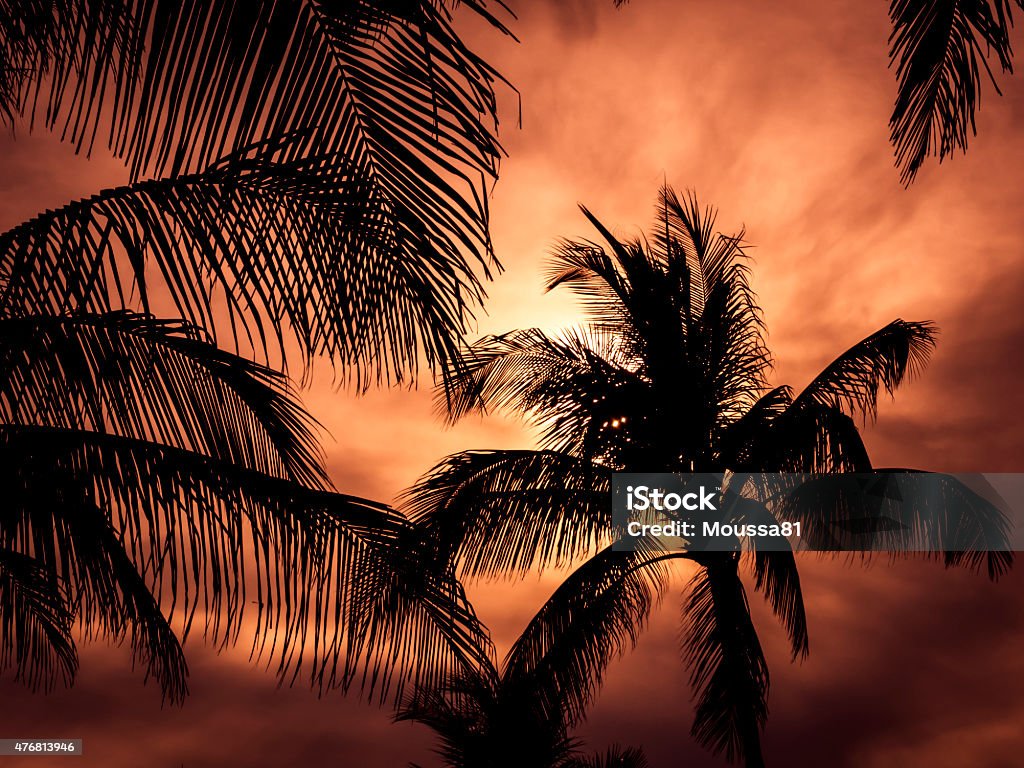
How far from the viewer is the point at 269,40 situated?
7.25 feet

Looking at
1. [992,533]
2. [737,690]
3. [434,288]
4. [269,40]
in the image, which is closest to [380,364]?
[434,288]

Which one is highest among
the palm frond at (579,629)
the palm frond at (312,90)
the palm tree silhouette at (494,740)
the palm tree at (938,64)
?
the palm tree at (938,64)

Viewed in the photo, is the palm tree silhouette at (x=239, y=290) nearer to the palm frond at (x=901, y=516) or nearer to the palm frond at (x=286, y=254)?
the palm frond at (x=286, y=254)

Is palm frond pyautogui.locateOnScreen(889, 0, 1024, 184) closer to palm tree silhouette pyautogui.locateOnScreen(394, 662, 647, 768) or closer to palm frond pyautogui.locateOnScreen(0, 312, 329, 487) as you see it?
palm frond pyautogui.locateOnScreen(0, 312, 329, 487)

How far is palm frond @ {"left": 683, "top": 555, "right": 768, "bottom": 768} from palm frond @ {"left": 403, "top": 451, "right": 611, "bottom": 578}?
1.33 meters

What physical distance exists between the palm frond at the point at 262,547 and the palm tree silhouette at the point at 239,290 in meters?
0.01

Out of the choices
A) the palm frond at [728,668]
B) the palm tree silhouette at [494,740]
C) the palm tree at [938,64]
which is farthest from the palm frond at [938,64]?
the palm tree silhouette at [494,740]

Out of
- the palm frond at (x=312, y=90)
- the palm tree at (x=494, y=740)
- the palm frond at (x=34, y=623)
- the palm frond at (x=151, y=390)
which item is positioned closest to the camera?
the palm frond at (x=312, y=90)

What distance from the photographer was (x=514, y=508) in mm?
9156

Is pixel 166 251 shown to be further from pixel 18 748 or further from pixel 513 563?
pixel 18 748

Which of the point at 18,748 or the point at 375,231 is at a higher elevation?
the point at 375,231

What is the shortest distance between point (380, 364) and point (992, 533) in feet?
28.2

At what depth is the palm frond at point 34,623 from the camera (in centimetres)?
445

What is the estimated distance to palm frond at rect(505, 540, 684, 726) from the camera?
9.08m
